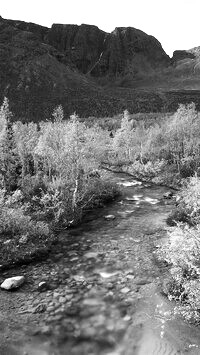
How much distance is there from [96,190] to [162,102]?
17019 centimetres

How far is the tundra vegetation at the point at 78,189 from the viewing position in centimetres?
1400

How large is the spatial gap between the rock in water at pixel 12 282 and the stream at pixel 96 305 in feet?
0.78

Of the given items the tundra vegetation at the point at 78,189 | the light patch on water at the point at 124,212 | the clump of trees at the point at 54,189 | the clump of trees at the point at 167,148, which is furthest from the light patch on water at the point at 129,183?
the light patch on water at the point at 124,212

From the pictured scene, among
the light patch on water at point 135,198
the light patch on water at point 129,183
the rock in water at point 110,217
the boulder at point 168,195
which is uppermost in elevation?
the rock in water at point 110,217

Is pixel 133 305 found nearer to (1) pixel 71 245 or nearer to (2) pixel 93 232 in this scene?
(1) pixel 71 245

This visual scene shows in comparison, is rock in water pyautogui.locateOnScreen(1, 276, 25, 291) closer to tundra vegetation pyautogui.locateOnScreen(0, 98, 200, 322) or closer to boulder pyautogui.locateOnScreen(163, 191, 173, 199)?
tundra vegetation pyautogui.locateOnScreen(0, 98, 200, 322)

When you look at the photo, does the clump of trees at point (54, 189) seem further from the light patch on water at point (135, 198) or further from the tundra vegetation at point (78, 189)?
the light patch on water at point (135, 198)

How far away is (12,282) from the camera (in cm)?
1560

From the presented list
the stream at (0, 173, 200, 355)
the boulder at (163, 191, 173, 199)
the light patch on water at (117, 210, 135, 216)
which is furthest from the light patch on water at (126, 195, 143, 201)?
the stream at (0, 173, 200, 355)

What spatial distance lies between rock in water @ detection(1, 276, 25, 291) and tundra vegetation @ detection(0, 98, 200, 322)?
5.70 feet

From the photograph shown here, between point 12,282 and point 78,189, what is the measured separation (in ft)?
42.0

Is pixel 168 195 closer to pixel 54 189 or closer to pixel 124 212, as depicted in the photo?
pixel 124 212

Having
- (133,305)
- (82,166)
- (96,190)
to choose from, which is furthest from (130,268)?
(96,190)

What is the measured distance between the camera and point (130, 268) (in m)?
17.5
